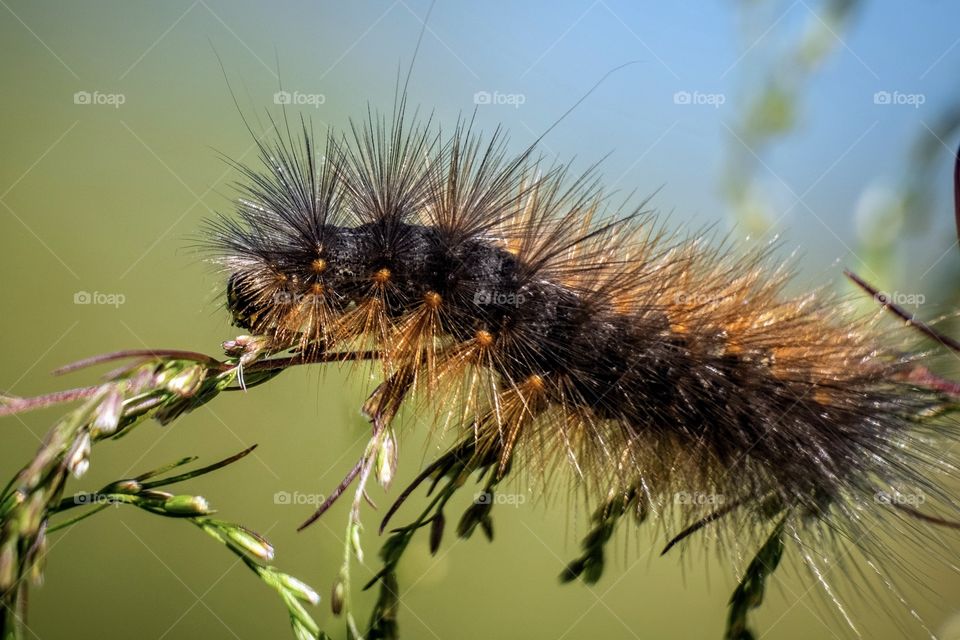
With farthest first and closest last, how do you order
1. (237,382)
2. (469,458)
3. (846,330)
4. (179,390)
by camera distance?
(846,330), (469,458), (237,382), (179,390)

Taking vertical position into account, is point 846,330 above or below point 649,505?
above

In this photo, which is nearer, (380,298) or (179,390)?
(179,390)

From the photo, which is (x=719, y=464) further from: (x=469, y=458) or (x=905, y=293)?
(x=905, y=293)

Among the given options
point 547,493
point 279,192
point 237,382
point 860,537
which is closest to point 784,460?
point 860,537

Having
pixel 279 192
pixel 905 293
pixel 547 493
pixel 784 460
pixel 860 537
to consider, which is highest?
pixel 905 293

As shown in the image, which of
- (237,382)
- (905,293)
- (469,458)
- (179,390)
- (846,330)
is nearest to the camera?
(179,390)

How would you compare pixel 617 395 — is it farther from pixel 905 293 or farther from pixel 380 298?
pixel 905 293
